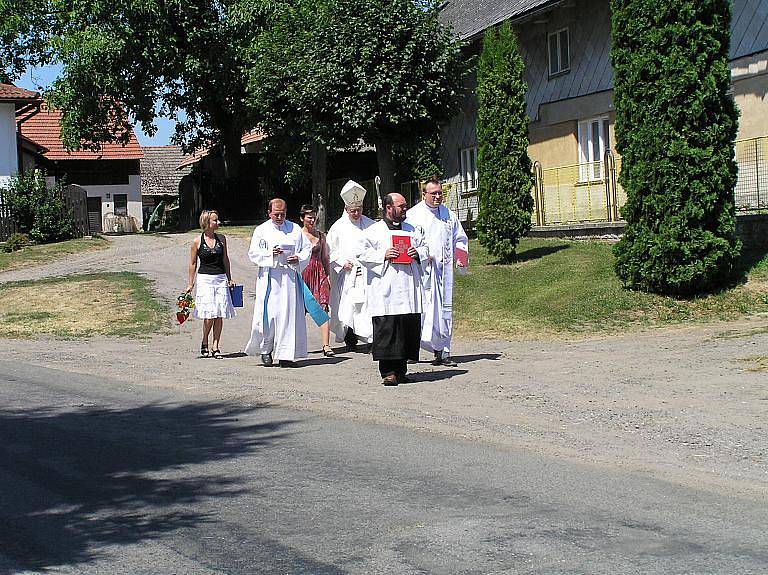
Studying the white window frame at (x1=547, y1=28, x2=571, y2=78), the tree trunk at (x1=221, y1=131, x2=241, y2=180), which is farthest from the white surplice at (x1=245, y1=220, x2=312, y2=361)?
the tree trunk at (x1=221, y1=131, x2=241, y2=180)

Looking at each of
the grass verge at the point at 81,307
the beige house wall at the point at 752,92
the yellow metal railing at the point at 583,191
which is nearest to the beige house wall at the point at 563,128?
the yellow metal railing at the point at 583,191

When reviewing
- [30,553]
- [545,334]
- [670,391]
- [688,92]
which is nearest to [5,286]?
[545,334]

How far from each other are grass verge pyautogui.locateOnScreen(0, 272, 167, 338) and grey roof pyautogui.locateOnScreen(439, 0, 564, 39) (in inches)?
482

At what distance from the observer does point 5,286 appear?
74.4ft

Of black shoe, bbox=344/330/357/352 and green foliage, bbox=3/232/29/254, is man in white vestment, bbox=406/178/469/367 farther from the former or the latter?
green foliage, bbox=3/232/29/254

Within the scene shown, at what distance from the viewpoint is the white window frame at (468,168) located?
34.5 metres

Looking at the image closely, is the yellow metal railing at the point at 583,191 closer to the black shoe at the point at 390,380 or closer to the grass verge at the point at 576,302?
the grass verge at the point at 576,302

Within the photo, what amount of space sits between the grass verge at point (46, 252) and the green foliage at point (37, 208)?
22.8 inches

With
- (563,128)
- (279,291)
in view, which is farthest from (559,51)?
(279,291)

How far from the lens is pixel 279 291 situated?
1312cm

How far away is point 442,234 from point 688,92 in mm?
6431

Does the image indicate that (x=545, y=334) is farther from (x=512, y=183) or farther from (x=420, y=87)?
(x=420, y=87)

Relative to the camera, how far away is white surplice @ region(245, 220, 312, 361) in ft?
42.6

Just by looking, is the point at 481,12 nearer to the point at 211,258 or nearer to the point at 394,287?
the point at 211,258
